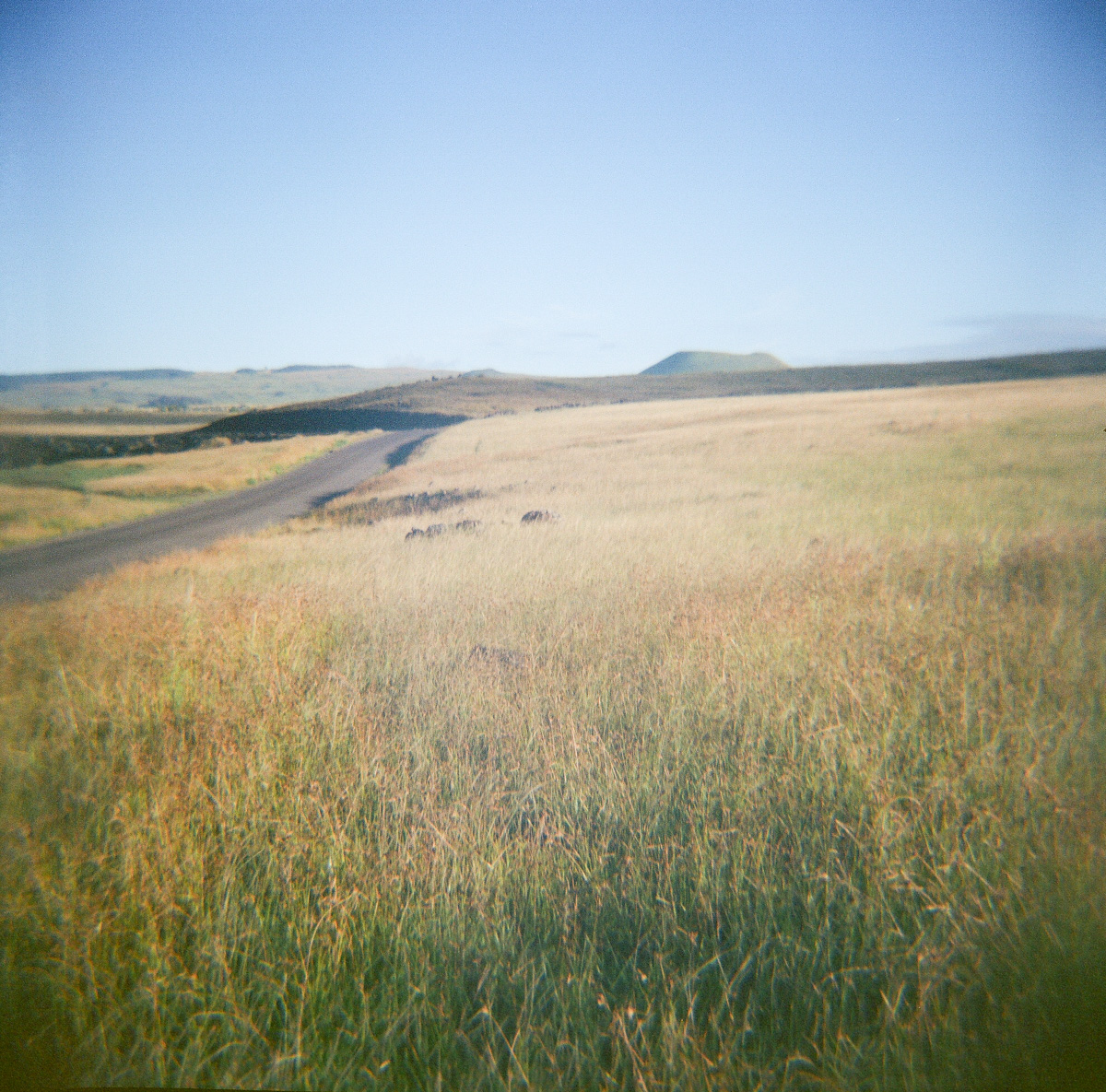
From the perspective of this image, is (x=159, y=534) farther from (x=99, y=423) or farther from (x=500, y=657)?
(x=99, y=423)

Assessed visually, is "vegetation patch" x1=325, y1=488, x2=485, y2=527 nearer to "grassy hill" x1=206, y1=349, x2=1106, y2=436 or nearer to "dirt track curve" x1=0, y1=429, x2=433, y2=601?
"dirt track curve" x1=0, y1=429, x2=433, y2=601

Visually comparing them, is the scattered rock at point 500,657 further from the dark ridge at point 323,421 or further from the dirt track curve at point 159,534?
the dark ridge at point 323,421

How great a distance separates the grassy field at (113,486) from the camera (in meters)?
18.4

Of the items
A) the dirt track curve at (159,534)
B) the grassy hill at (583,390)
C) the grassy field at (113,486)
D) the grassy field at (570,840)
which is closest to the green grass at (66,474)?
the grassy field at (113,486)

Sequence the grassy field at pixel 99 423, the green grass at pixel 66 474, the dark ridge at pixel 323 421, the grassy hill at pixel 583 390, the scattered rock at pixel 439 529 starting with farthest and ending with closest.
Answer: the grassy hill at pixel 583 390
the dark ridge at pixel 323 421
the grassy field at pixel 99 423
the green grass at pixel 66 474
the scattered rock at pixel 439 529

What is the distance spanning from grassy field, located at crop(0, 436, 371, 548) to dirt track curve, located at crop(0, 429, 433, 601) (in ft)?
4.04

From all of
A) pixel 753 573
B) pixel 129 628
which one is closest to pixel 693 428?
pixel 753 573

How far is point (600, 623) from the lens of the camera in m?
4.99

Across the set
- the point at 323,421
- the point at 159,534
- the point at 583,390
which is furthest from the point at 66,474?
the point at 583,390

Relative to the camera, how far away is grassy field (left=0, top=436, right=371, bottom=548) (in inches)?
725

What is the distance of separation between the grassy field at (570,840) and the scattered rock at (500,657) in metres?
0.04

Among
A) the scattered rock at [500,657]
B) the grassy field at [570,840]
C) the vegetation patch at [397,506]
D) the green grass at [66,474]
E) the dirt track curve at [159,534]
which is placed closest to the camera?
the grassy field at [570,840]

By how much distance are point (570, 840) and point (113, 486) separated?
3065 centimetres

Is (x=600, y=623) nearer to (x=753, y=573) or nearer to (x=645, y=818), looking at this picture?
(x=753, y=573)
